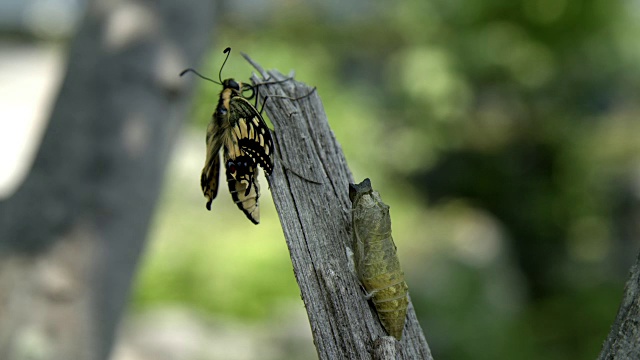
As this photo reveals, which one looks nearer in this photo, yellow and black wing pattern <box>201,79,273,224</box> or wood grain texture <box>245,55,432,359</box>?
wood grain texture <box>245,55,432,359</box>

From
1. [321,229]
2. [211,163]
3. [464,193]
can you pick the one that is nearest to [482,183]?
[464,193]

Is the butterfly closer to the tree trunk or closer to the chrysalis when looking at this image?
the chrysalis

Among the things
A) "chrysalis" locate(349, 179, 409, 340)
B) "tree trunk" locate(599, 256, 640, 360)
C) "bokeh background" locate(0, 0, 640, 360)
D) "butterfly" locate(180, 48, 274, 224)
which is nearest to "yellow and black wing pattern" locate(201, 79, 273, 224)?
"butterfly" locate(180, 48, 274, 224)

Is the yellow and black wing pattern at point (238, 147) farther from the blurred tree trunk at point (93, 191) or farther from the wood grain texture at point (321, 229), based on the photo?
the blurred tree trunk at point (93, 191)

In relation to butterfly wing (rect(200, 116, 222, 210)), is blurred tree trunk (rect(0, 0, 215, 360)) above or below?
above

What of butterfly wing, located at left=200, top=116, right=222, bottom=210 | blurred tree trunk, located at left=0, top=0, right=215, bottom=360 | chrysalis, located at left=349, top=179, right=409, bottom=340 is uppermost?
blurred tree trunk, located at left=0, top=0, right=215, bottom=360

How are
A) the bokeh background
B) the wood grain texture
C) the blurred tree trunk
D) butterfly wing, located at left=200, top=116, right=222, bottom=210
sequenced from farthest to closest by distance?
the bokeh background, the blurred tree trunk, butterfly wing, located at left=200, top=116, right=222, bottom=210, the wood grain texture
